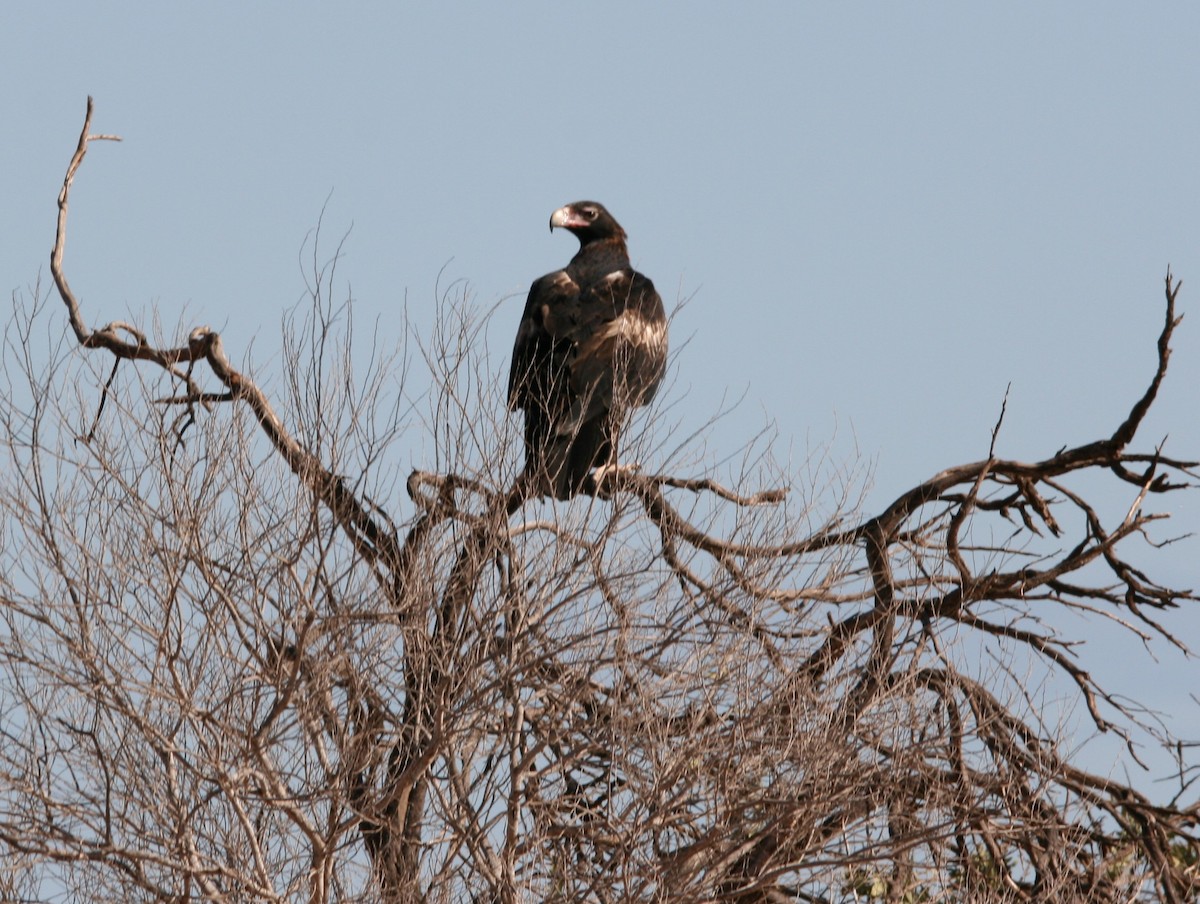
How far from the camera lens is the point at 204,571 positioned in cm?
716

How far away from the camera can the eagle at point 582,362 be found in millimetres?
8328

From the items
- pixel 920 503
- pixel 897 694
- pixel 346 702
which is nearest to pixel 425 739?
pixel 346 702

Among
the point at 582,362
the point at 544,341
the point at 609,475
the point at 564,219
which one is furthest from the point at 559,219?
the point at 609,475

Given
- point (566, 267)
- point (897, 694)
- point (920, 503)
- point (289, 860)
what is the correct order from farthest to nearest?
point (566, 267) < point (920, 503) < point (897, 694) < point (289, 860)

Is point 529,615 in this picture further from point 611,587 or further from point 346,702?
point 346,702

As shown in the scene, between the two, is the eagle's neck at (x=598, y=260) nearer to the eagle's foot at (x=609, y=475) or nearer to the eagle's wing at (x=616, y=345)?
the eagle's wing at (x=616, y=345)

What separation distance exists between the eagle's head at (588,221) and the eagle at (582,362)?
328 millimetres

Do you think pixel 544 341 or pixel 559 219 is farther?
pixel 559 219

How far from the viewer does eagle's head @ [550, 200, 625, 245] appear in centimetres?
1068

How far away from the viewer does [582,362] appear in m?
9.17

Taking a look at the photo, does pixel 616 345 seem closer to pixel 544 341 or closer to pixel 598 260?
pixel 544 341

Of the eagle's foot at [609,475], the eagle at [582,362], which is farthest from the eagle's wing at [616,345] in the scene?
the eagle's foot at [609,475]

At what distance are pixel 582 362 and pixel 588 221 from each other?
70.2 inches

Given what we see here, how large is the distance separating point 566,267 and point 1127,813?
4.29 m
